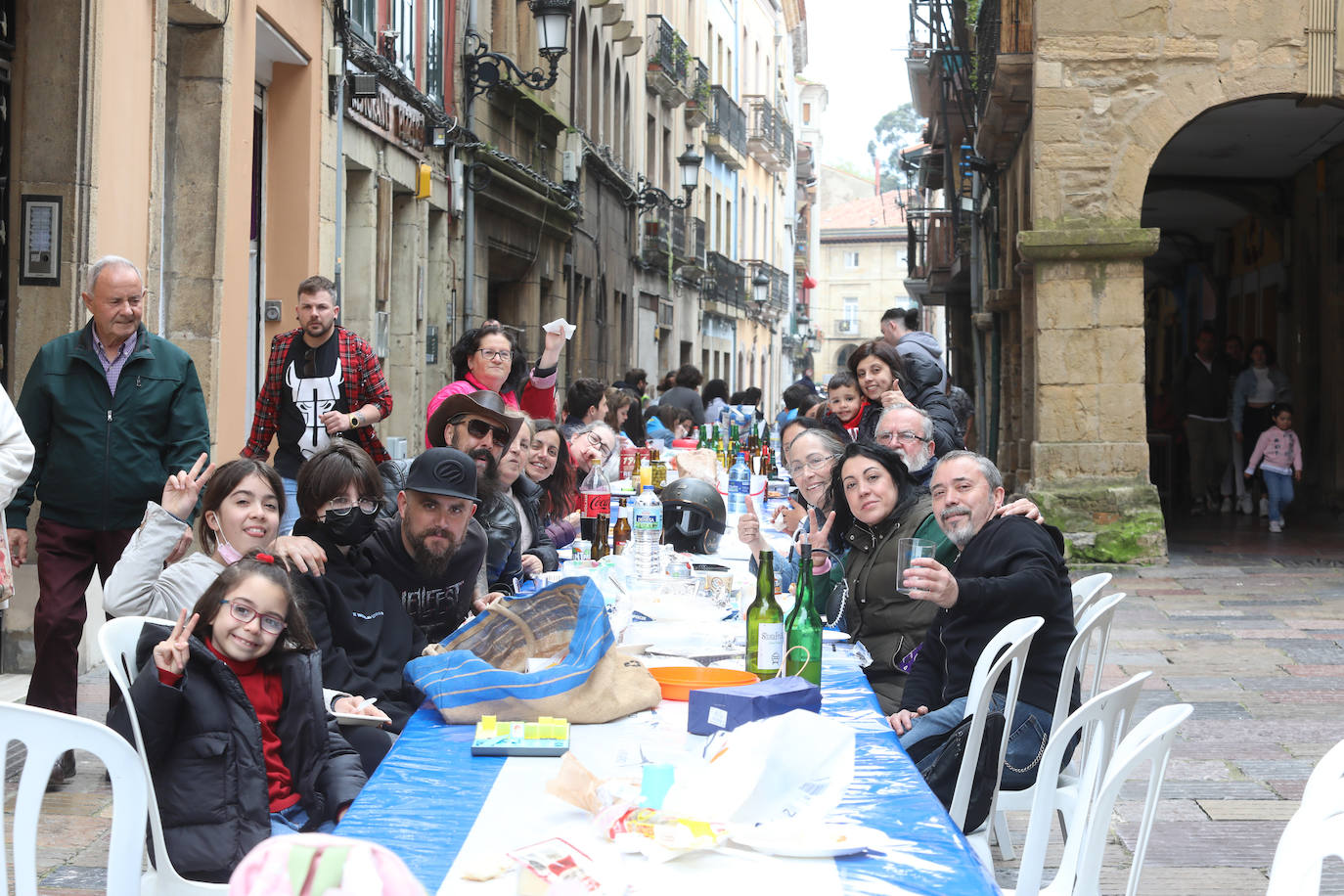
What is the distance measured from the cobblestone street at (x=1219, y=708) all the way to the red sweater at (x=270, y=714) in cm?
107

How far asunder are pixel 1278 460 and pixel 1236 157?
4016 mm

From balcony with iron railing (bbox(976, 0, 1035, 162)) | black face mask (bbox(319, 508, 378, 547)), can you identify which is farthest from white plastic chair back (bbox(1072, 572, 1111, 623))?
balcony with iron railing (bbox(976, 0, 1035, 162))

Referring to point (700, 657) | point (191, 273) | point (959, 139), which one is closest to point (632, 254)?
point (959, 139)

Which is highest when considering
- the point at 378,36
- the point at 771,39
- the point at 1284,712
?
the point at 771,39

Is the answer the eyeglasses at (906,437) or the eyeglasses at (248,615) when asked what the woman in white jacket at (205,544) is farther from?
the eyeglasses at (906,437)

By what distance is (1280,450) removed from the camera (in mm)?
13734

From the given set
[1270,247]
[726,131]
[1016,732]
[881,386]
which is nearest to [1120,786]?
[1016,732]

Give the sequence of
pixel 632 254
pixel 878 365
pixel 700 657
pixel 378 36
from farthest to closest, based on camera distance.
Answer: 1. pixel 632 254
2. pixel 378 36
3. pixel 878 365
4. pixel 700 657

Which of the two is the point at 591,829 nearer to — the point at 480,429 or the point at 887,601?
the point at 887,601

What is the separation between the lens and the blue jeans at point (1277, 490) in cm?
1394

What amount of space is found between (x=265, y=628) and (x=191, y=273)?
5217mm

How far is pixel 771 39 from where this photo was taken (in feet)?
150

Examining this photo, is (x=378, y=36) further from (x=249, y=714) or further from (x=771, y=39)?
(x=771, y=39)

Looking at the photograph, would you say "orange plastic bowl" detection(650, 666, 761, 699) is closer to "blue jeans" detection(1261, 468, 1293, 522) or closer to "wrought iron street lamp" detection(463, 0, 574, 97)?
"wrought iron street lamp" detection(463, 0, 574, 97)
